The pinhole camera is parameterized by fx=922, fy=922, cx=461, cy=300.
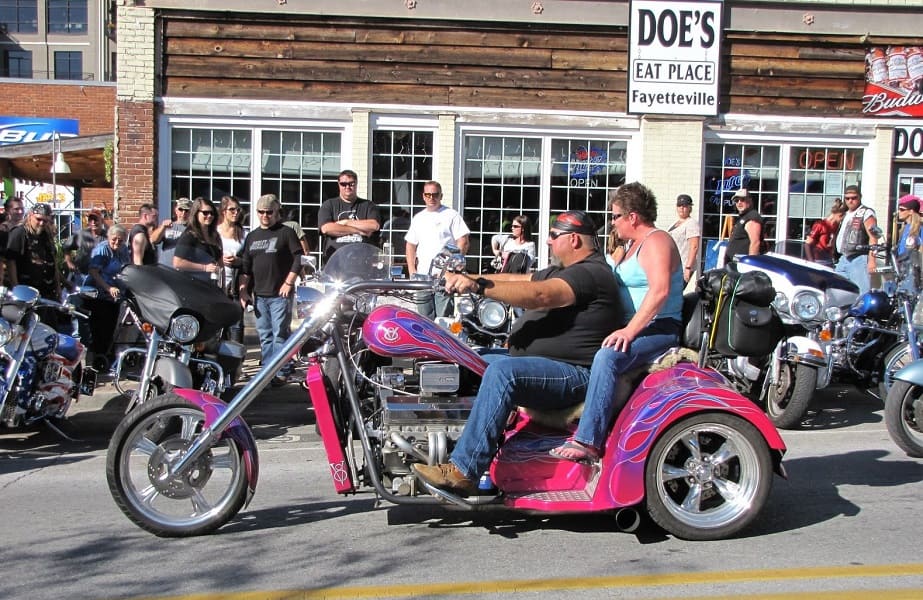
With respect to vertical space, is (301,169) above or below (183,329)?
above

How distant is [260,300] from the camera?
8.73 meters

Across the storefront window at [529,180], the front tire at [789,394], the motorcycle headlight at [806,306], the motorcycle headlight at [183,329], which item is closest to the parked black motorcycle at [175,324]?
the motorcycle headlight at [183,329]

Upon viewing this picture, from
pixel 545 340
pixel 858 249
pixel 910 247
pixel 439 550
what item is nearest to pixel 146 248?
pixel 545 340

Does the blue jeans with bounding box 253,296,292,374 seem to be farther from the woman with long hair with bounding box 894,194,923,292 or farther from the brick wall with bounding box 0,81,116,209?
the brick wall with bounding box 0,81,116,209

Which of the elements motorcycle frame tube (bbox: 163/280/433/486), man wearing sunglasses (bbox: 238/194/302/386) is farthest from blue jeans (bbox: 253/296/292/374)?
motorcycle frame tube (bbox: 163/280/433/486)

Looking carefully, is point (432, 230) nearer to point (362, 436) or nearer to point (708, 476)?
point (362, 436)

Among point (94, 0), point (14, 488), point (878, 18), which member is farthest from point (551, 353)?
point (94, 0)

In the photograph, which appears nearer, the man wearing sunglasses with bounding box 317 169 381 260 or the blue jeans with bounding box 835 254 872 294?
the man wearing sunglasses with bounding box 317 169 381 260

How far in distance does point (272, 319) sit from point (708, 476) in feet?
16.7

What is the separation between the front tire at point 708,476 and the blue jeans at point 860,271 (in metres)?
4.66

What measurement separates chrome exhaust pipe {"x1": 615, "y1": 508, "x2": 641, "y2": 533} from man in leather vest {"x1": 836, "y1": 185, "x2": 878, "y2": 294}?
14.4 feet

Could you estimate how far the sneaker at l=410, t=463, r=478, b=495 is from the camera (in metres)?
4.56

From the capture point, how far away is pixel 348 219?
9086mm

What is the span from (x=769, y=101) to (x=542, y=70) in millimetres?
3380
